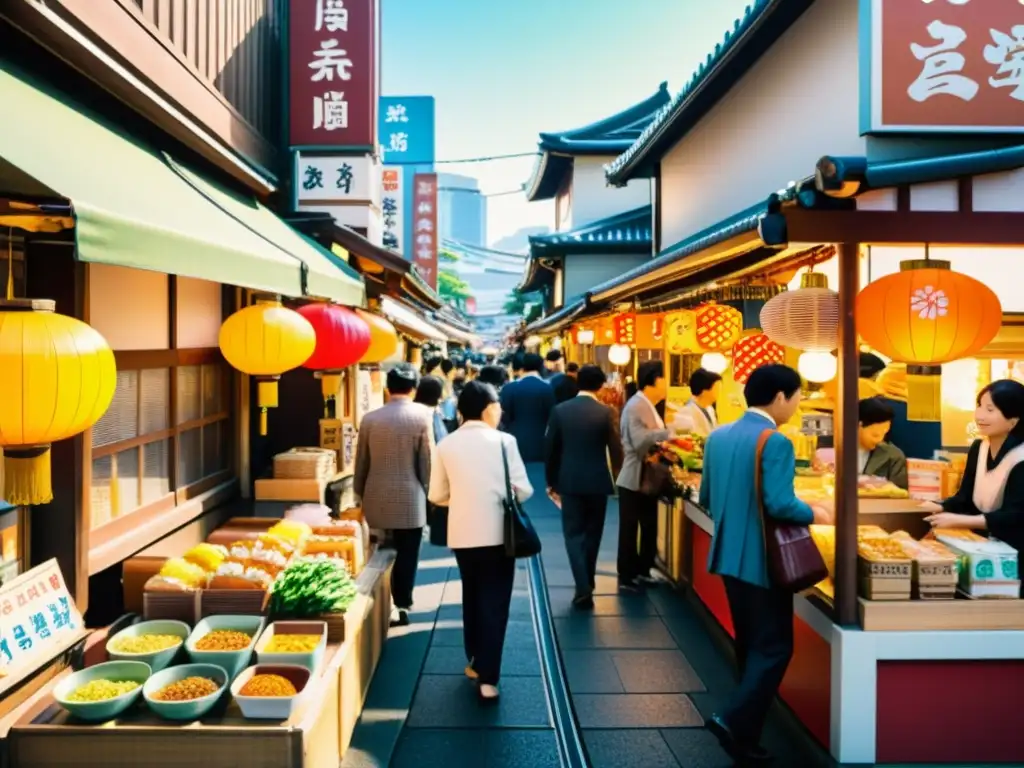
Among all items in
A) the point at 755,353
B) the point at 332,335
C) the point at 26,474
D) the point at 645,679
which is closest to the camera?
the point at 26,474

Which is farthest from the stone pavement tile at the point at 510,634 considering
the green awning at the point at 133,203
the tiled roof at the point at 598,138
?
the tiled roof at the point at 598,138

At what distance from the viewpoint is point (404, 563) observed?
798 centimetres

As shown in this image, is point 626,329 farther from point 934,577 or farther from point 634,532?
point 934,577

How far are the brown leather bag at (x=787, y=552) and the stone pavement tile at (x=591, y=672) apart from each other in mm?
2138

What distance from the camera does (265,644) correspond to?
507 cm

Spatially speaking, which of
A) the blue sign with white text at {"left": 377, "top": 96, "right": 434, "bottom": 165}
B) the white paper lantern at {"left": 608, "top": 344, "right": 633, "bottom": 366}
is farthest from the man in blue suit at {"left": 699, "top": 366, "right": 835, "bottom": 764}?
the blue sign with white text at {"left": 377, "top": 96, "right": 434, "bottom": 165}

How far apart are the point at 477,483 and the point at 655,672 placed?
95.0 inches

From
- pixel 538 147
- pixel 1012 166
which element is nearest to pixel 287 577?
pixel 1012 166

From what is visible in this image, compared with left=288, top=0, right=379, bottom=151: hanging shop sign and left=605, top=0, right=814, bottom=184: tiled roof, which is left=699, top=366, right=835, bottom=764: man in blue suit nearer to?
left=605, top=0, right=814, bottom=184: tiled roof

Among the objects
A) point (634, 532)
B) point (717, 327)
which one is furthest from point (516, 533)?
point (717, 327)

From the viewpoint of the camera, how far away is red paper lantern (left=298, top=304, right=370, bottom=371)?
7551mm

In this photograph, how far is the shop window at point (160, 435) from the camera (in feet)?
19.1

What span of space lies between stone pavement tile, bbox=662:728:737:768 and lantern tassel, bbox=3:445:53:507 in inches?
167

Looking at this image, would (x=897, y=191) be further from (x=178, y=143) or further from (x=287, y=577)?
(x=178, y=143)
